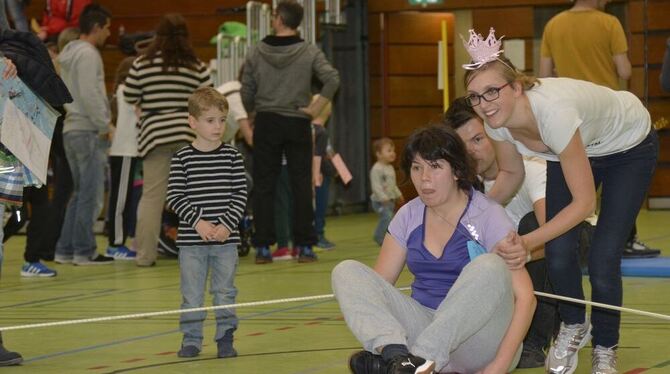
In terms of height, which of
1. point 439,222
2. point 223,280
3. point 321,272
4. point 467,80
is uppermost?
point 467,80

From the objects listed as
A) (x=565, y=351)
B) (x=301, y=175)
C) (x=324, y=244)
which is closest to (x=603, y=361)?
(x=565, y=351)

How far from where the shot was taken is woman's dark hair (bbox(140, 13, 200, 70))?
8.35m

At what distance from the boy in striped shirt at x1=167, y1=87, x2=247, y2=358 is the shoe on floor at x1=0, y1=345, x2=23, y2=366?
23.3 inches

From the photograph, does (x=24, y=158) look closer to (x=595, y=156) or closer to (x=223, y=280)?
(x=223, y=280)

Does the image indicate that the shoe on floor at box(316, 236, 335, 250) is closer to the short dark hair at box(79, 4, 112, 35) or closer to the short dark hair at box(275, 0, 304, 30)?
the short dark hair at box(275, 0, 304, 30)

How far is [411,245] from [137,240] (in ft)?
16.1

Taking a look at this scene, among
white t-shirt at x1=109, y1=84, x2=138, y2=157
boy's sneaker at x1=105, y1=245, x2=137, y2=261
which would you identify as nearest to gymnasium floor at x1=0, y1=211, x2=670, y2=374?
boy's sneaker at x1=105, y1=245, x2=137, y2=261

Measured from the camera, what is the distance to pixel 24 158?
4.96 meters

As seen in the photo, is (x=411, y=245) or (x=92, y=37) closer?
(x=411, y=245)

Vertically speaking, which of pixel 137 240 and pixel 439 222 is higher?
pixel 439 222

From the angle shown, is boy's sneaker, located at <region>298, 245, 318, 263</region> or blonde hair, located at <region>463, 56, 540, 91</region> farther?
boy's sneaker, located at <region>298, 245, 318, 263</region>

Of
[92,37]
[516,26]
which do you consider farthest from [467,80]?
[516,26]

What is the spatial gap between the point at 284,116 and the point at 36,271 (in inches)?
73.4

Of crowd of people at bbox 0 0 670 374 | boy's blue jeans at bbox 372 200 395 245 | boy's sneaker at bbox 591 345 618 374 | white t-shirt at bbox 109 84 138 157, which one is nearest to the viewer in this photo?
crowd of people at bbox 0 0 670 374
